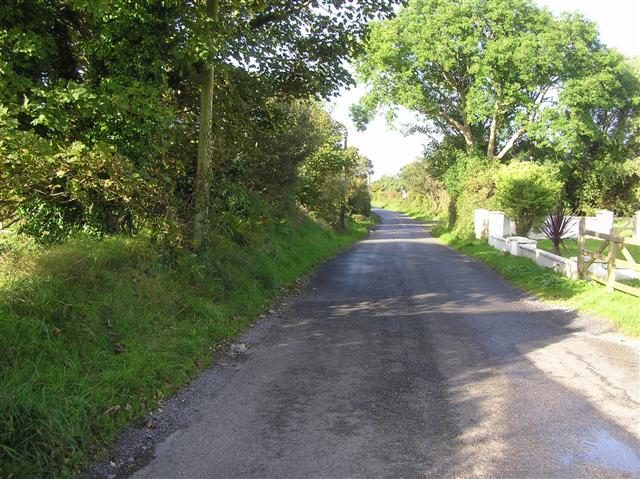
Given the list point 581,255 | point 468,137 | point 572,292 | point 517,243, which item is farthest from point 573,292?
point 468,137

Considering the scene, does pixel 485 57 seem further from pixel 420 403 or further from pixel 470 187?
pixel 420 403

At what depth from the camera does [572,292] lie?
435 inches

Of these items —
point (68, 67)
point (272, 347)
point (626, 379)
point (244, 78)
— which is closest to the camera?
point (626, 379)

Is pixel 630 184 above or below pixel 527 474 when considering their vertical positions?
above

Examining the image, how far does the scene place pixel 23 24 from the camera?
7695 mm

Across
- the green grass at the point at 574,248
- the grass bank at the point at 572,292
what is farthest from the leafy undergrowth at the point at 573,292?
the green grass at the point at 574,248

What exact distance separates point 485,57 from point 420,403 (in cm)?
2752

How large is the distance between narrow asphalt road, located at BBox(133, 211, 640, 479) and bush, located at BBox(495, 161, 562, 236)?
43.6ft

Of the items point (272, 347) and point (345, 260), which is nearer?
point (272, 347)

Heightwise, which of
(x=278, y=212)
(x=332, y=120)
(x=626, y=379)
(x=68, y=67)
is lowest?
(x=626, y=379)

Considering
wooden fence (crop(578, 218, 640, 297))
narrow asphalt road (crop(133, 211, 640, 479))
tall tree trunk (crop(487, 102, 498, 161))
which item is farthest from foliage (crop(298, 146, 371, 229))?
narrow asphalt road (crop(133, 211, 640, 479))

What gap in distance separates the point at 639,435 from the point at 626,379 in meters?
1.66

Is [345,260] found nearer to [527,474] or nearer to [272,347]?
[272,347]

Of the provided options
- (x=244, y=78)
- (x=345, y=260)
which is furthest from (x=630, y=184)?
(x=244, y=78)
